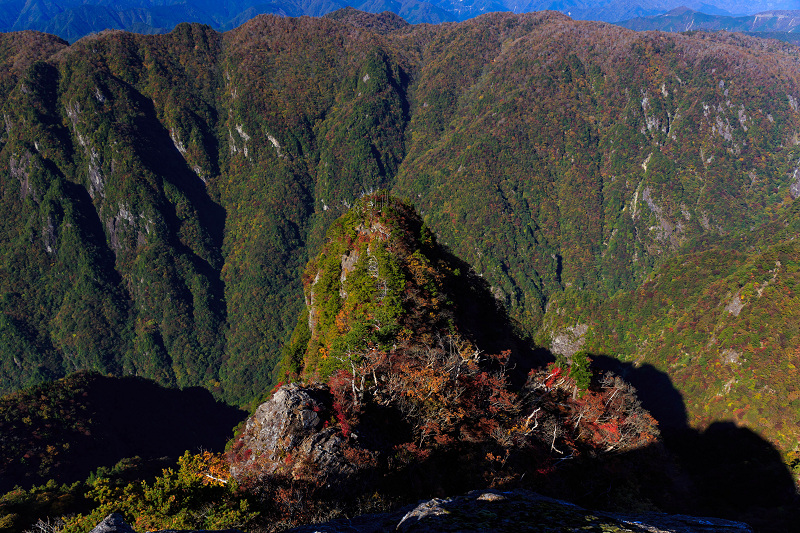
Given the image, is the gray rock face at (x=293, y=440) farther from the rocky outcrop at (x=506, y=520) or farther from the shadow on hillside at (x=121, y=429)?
the shadow on hillside at (x=121, y=429)

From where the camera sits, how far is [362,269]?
1703 inches

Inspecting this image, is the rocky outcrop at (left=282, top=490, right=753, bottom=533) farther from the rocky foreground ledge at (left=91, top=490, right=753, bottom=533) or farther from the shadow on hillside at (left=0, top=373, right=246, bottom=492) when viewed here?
the shadow on hillside at (left=0, top=373, right=246, bottom=492)

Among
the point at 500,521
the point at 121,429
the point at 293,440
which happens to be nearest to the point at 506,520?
the point at 500,521

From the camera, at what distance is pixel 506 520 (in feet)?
33.5

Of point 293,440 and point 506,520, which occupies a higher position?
point 506,520

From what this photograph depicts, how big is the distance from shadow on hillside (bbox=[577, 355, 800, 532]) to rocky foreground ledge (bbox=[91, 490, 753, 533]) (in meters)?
19.8

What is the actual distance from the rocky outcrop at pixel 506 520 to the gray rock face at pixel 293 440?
834 centimetres

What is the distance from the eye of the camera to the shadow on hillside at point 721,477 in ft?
115

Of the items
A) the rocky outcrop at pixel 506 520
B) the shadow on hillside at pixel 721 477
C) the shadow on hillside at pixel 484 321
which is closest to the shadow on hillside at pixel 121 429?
the shadow on hillside at pixel 484 321

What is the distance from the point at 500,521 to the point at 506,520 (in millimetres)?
203

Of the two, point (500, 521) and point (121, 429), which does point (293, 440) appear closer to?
point (500, 521)

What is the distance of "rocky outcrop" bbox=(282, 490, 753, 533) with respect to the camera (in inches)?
384

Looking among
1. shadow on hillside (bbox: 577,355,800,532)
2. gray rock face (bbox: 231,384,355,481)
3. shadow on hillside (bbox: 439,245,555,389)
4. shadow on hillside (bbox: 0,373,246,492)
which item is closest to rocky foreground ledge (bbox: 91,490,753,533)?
gray rock face (bbox: 231,384,355,481)

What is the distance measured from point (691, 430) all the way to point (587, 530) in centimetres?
8675
